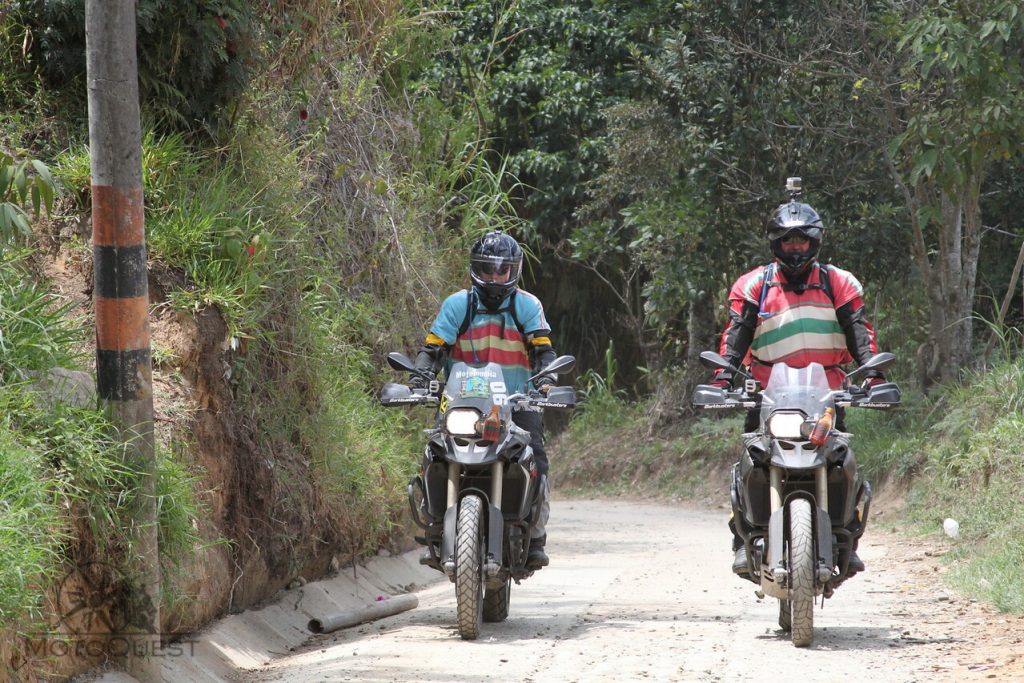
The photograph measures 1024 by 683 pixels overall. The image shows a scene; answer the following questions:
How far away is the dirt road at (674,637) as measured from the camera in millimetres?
6062

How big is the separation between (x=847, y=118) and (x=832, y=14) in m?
1.50

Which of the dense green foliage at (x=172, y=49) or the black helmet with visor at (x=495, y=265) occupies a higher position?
the dense green foliage at (x=172, y=49)

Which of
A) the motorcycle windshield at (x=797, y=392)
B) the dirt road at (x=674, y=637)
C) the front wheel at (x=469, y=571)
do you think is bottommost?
the dirt road at (x=674, y=637)

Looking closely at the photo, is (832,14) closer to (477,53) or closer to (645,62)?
(645,62)

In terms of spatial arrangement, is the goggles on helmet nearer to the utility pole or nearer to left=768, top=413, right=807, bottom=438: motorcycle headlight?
left=768, top=413, right=807, bottom=438: motorcycle headlight

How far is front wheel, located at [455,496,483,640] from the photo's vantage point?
269 inches

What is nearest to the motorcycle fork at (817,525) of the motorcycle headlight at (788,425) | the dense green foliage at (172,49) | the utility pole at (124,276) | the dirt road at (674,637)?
the motorcycle headlight at (788,425)

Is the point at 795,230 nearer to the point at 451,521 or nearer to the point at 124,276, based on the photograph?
the point at 451,521

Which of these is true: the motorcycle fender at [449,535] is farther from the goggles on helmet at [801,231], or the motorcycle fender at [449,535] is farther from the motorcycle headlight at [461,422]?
the goggles on helmet at [801,231]

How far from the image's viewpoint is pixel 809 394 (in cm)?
679

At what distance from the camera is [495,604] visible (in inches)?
299

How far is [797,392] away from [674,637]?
148 cm

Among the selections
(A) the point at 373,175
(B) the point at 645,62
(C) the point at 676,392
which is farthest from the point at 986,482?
(C) the point at 676,392

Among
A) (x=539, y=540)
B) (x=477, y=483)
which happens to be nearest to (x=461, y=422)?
(x=477, y=483)
